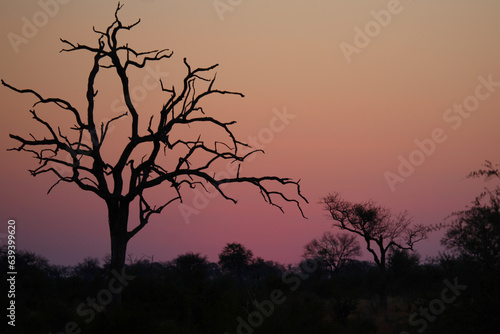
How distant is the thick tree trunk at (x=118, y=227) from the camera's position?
1422 cm

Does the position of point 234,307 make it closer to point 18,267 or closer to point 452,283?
point 452,283

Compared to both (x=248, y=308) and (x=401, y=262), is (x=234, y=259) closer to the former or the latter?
(x=401, y=262)

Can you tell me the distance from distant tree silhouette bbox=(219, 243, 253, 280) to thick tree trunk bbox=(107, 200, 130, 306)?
2098 inches

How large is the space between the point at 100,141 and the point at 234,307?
503 centimetres

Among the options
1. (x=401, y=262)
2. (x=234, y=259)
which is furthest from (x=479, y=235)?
(x=234, y=259)

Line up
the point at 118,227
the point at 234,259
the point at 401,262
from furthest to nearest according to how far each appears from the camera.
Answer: the point at 234,259, the point at 401,262, the point at 118,227

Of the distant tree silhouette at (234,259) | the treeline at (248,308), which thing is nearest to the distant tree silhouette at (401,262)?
the treeline at (248,308)

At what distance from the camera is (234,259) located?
67250 mm

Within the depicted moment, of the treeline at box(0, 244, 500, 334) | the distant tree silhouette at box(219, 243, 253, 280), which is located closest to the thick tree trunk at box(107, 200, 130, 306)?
the treeline at box(0, 244, 500, 334)

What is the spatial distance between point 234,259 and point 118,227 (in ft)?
176

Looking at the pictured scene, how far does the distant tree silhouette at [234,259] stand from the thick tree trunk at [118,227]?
5329cm

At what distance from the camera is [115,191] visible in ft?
47.2

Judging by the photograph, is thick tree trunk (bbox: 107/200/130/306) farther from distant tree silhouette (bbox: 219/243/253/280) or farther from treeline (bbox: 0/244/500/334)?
distant tree silhouette (bbox: 219/243/253/280)

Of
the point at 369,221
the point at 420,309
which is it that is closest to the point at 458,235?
the point at 420,309
